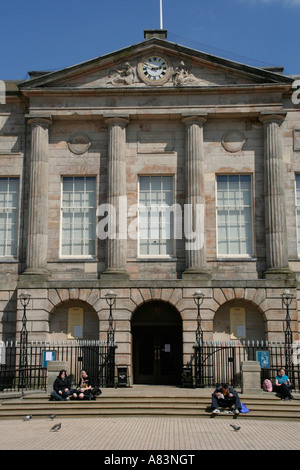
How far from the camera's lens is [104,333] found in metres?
25.9

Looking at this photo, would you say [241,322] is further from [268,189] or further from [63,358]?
[63,358]

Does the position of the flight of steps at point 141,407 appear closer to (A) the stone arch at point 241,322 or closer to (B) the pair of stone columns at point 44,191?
(A) the stone arch at point 241,322

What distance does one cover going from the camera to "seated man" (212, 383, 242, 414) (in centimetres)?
1876

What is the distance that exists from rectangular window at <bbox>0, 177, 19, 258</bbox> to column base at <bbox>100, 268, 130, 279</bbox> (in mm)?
4307

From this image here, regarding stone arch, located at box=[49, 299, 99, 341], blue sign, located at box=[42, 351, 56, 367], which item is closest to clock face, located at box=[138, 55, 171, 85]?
stone arch, located at box=[49, 299, 99, 341]

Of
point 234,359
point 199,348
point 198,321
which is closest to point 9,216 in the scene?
point 198,321

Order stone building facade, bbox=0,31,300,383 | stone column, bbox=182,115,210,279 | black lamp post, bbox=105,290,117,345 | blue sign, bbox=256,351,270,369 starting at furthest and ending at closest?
stone column, bbox=182,115,210,279, stone building facade, bbox=0,31,300,383, black lamp post, bbox=105,290,117,345, blue sign, bbox=256,351,270,369

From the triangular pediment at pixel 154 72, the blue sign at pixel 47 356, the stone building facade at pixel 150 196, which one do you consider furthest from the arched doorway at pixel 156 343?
the triangular pediment at pixel 154 72

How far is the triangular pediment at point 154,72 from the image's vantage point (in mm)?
27703

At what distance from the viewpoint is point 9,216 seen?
2798cm

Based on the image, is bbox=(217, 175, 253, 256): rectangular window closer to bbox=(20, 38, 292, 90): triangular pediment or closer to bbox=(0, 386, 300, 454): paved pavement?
bbox=(20, 38, 292, 90): triangular pediment

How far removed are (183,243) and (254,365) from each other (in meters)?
7.15
